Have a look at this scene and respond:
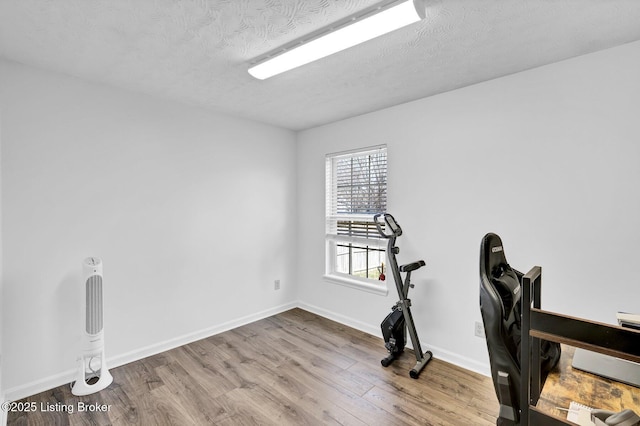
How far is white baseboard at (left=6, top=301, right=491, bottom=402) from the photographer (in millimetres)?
2285

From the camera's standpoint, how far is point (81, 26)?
5.74ft

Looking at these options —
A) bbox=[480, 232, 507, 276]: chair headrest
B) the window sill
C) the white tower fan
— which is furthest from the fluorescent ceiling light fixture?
the window sill

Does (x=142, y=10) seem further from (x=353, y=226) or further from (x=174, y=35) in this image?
(x=353, y=226)

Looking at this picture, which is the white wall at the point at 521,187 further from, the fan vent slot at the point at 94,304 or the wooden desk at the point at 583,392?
the fan vent slot at the point at 94,304

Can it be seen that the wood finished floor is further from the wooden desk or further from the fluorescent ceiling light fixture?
the fluorescent ceiling light fixture

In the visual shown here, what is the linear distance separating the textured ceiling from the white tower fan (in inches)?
61.1

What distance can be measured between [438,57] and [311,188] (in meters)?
2.31

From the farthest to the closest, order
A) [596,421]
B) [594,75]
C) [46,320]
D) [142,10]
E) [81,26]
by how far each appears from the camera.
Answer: [46,320], [594,75], [81,26], [142,10], [596,421]

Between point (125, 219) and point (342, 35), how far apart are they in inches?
94.8

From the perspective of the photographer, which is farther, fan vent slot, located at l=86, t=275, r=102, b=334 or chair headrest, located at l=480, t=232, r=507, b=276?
fan vent slot, located at l=86, t=275, r=102, b=334

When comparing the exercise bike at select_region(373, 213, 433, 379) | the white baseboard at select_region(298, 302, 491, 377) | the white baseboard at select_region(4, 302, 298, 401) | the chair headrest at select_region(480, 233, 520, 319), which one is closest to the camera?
the chair headrest at select_region(480, 233, 520, 319)

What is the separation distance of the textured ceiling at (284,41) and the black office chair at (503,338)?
130cm

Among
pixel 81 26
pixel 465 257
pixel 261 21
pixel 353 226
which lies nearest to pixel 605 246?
pixel 465 257

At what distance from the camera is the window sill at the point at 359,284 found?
10.9 feet
